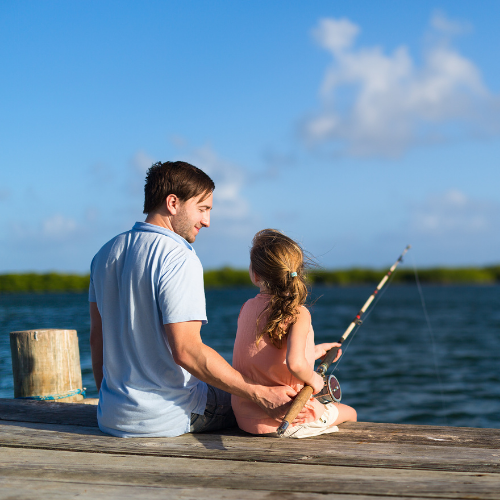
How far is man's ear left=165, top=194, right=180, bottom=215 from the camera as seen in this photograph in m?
2.50

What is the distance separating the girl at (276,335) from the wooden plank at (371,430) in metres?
0.10

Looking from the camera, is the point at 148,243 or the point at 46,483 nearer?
the point at 46,483

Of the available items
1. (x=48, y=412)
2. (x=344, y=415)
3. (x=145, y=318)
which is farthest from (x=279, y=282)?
(x=48, y=412)

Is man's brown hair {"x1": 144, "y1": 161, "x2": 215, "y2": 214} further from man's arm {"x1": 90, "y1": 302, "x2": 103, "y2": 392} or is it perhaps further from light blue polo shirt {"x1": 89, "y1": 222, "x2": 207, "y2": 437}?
man's arm {"x1": 90, "y1": 302, "x2": 103, "y2": 392}

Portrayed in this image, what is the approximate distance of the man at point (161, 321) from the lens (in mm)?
2322

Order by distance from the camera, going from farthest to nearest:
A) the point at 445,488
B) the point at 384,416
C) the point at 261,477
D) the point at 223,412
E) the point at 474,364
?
the point at 474,364, the point at 384,416, the point at 223,412, the point at 261,477, the point at 445,488

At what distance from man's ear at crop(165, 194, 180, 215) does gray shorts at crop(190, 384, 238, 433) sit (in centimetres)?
91

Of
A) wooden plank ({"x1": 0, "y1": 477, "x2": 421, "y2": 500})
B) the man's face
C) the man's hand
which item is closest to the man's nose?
the man's face

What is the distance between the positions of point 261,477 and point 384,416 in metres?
7.25

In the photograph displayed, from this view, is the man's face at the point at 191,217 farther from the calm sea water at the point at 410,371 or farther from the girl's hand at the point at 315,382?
the girl's hand at the point at 315,382

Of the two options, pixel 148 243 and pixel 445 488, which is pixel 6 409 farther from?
pixel 445 488

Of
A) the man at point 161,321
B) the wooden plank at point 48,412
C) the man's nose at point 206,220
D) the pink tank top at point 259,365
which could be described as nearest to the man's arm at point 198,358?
the man at point 161,321

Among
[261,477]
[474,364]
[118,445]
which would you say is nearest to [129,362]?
[118,445]

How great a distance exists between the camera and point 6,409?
10.8 ft
